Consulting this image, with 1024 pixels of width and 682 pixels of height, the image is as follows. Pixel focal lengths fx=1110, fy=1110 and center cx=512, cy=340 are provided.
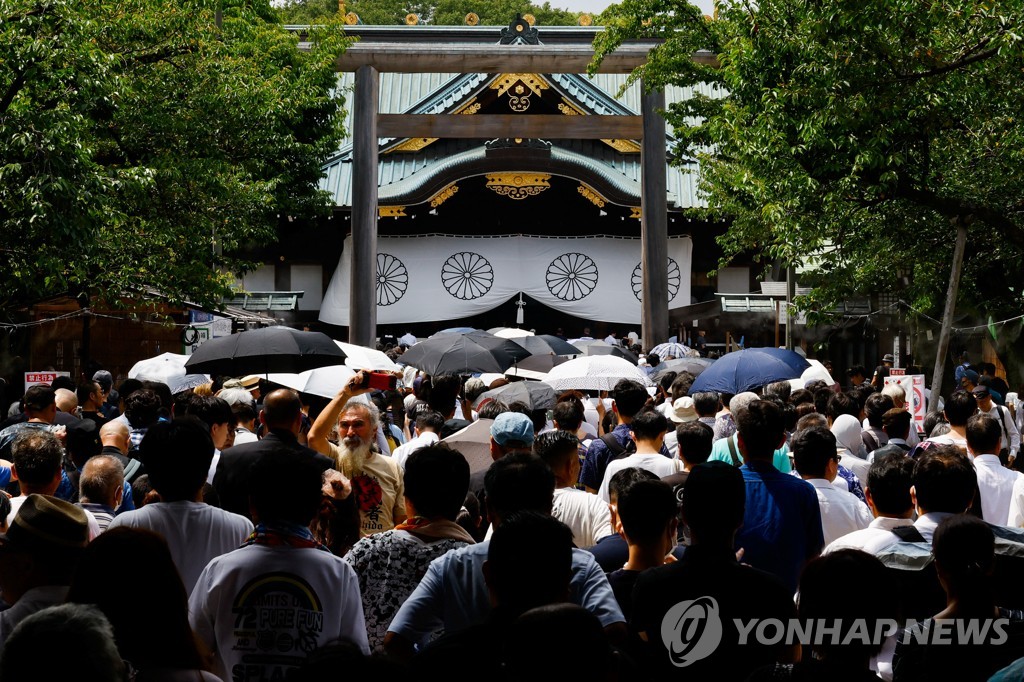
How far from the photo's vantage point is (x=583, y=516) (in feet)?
14.8

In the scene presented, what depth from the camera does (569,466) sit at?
4.89 m

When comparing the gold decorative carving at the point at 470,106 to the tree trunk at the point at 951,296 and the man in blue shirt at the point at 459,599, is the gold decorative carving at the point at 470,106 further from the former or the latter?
the man in blue shirt at the point at 459,599

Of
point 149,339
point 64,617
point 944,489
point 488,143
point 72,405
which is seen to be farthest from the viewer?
point 488,143

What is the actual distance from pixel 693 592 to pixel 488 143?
24.1 metres

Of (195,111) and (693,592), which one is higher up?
(195,111)

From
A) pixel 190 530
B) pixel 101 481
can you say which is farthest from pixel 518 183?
pixel 190 530

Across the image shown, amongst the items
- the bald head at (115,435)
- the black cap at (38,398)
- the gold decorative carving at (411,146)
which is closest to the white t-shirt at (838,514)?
the bald head at (115,435)

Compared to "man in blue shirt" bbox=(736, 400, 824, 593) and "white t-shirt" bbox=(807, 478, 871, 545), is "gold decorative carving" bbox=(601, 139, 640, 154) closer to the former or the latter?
"white t-shirt" bbox=(807, 478, 871, 545)

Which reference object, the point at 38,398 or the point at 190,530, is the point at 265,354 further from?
the point at 190,530

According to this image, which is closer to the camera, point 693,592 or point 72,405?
point 693,592

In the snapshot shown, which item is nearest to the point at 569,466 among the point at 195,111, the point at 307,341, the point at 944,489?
the point at 944,489

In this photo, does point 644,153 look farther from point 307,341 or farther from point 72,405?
point 72,405

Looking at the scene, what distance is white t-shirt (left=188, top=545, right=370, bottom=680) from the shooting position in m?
3.04

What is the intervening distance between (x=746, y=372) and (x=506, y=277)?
20.5 metres
